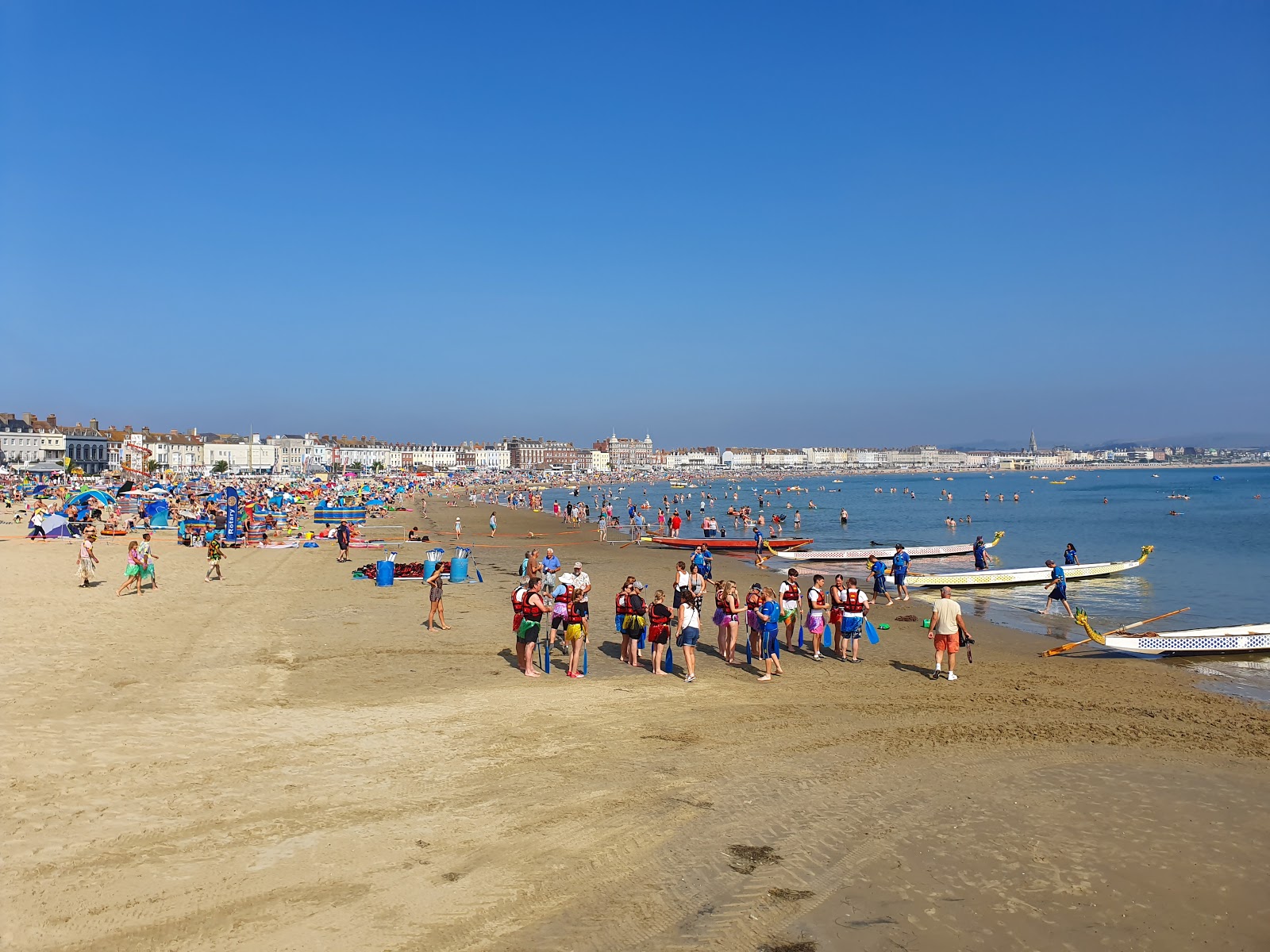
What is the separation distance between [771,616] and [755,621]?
1.91 feet

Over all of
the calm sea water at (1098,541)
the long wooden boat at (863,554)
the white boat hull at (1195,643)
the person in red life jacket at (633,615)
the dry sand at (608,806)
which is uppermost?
the person in red life jacket at (633,615)

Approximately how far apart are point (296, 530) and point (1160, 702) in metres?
32.7

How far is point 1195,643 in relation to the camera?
13.5 m

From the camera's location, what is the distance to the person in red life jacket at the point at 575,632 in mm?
10836

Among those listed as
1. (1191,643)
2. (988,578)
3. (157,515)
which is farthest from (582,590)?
(157,515)

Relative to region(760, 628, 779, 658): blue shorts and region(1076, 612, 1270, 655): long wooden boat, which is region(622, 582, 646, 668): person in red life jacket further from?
region(1076, 612, 1270, 655): long wooden boat

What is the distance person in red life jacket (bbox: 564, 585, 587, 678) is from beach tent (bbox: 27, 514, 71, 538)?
27.5m

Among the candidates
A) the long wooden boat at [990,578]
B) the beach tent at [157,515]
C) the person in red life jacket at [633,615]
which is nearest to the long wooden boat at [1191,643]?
the person in red life jacket at [633,615]

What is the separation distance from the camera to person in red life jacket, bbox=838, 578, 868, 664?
1241 cm

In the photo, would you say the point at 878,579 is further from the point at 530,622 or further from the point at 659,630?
the point at 530,622

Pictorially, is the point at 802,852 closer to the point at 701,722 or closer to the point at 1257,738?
the point at 701,722

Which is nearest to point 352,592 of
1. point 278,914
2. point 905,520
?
point 278,914

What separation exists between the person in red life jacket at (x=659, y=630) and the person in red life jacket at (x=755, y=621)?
1.22m

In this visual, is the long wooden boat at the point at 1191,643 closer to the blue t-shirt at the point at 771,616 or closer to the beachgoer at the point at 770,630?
the beachgoer at the point at 770,630
